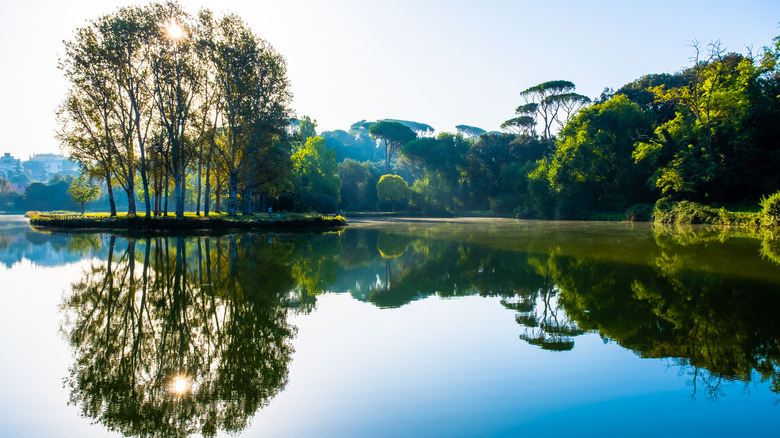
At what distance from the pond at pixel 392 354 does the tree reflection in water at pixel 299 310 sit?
4 cm

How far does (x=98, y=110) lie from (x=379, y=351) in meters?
35.4

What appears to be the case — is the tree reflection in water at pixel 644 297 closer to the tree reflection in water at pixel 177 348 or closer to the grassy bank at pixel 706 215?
the tree reflection in water at pixel 177 348

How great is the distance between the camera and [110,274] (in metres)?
11.5

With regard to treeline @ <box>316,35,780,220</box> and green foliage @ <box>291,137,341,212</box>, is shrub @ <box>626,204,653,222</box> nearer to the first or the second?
treeline @ <box>316,35,780,220</box>

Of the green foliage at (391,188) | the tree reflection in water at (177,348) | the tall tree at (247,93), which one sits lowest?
the tree reflection in water at (177,348)

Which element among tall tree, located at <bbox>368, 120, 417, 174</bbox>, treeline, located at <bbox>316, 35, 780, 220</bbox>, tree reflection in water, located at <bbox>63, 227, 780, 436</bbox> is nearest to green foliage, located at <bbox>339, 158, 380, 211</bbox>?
treeline, located at <bbox>316, 35, 780, 220</bbox>

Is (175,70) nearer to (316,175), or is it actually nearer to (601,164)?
(316,175)

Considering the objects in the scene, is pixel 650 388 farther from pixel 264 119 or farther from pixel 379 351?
pixel 264 119

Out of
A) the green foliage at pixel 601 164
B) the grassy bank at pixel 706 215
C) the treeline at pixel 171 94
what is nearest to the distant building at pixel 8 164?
the treeline at pixel 171 94

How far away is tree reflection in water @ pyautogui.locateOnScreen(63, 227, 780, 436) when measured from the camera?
4.48 meters

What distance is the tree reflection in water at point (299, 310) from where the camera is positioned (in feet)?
14.7

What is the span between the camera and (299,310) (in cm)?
784

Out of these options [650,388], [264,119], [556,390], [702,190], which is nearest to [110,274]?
[556,390]

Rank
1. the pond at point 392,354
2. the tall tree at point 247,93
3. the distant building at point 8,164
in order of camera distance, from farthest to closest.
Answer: the distant building at point 8,164, the tall tree at point 247,93, the pond at point 392,354
